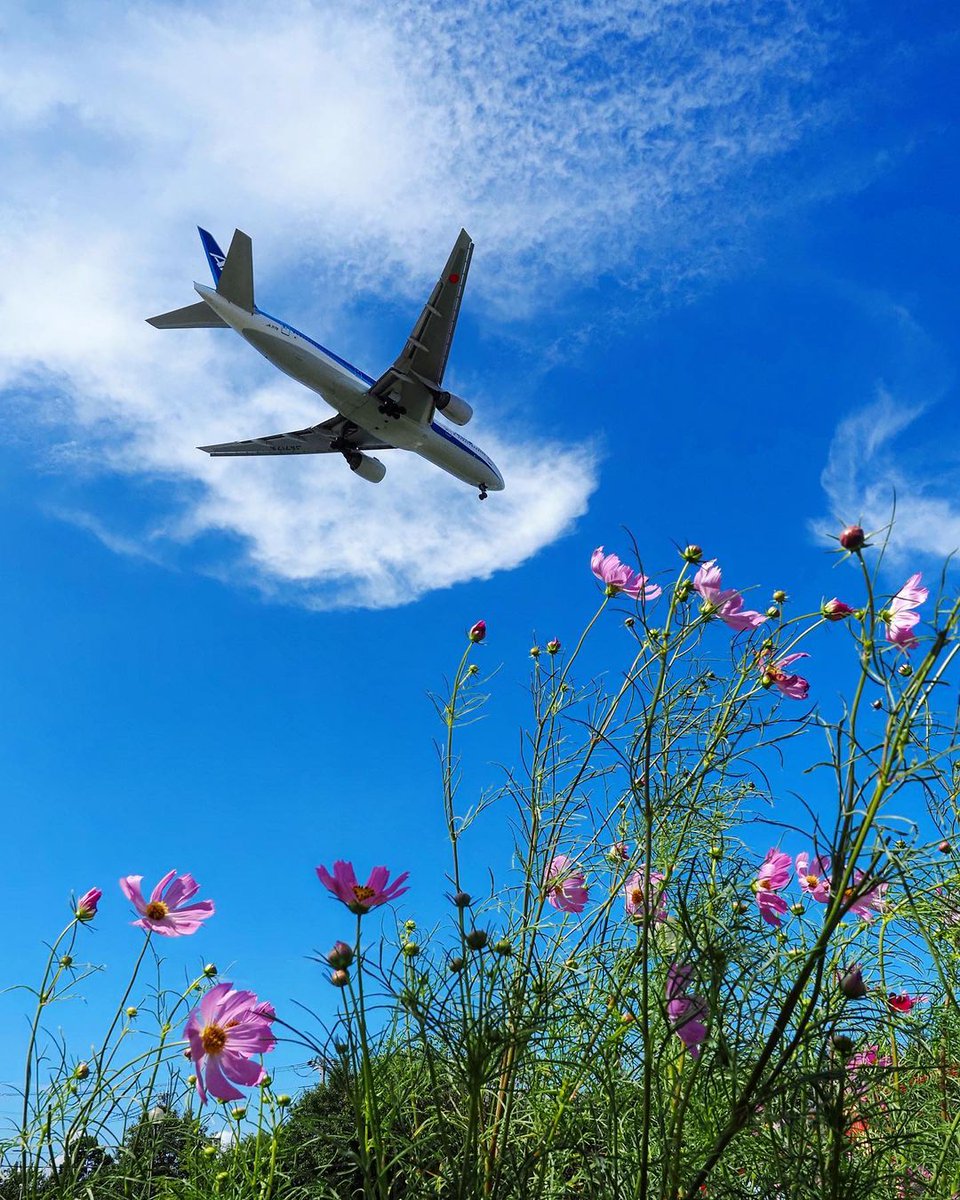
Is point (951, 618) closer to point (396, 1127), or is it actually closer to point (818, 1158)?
point (818, 1158)

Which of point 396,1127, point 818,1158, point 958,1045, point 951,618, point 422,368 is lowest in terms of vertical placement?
point 818,1158

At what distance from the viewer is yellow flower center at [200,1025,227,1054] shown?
4.90 ft

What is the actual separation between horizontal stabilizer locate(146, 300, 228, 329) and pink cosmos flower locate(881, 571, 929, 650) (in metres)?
18.4

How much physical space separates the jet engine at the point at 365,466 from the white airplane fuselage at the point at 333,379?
55.8 inches

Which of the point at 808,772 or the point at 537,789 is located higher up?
the point at 537,789

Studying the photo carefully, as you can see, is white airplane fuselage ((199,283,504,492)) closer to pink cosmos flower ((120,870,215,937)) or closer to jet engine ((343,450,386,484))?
Answer: jet engine ((343,450,386,484))

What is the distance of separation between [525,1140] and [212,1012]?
2.54ft

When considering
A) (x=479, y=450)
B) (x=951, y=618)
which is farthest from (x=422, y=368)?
(x=951, y=618)

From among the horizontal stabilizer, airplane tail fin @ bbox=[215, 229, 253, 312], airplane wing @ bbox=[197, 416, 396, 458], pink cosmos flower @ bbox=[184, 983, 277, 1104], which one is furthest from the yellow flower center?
the horizontal stabilizer

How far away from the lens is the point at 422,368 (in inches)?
611

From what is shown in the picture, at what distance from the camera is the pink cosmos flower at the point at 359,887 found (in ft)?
4.66

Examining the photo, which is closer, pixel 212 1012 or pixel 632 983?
pixel 212 1012

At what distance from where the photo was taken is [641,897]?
1799 millimetres

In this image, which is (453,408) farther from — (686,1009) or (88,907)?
(686,1009)
